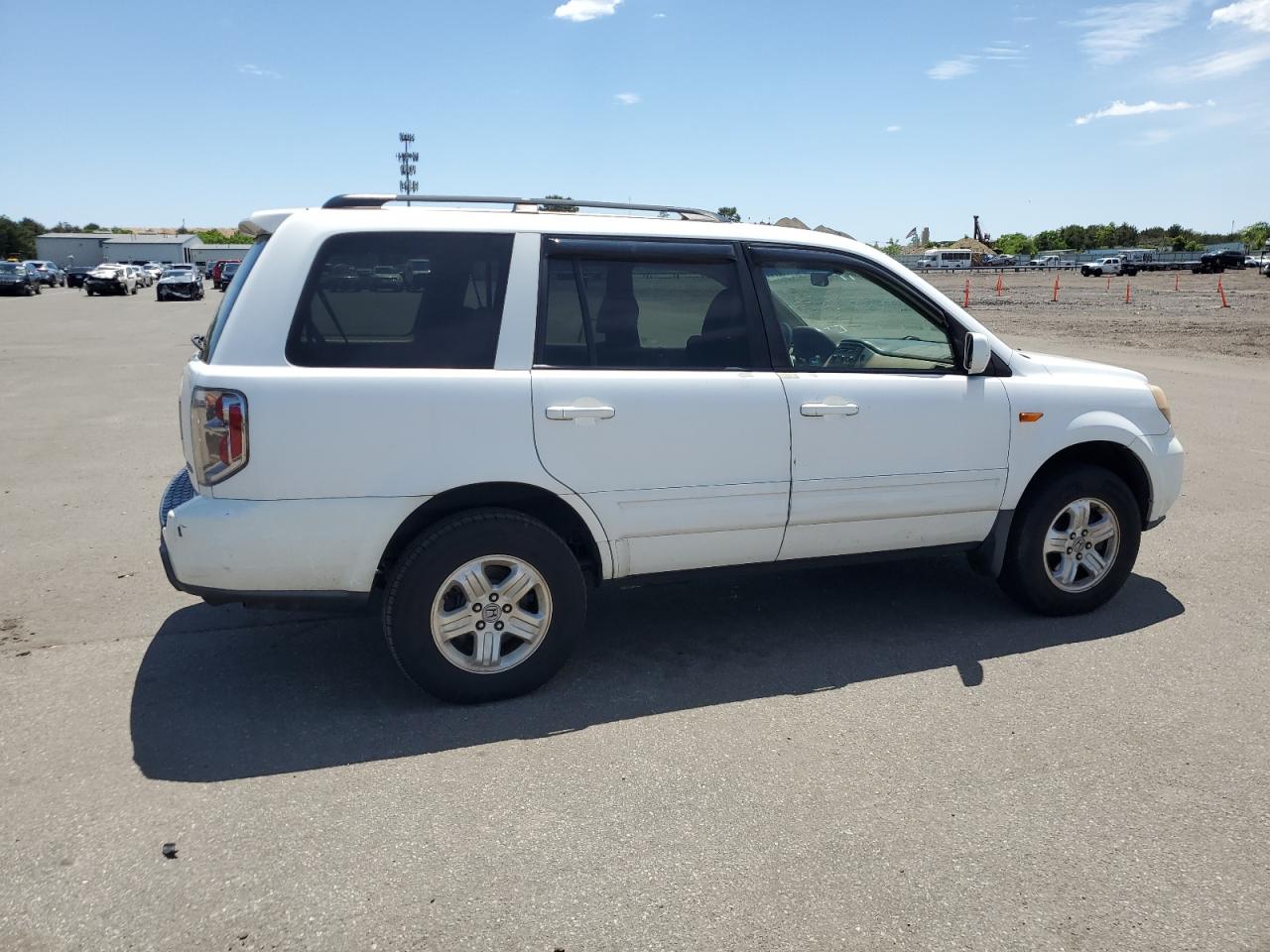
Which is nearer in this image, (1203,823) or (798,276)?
(1203,823)

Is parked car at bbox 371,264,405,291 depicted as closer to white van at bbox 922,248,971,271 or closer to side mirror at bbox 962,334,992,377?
side mirror at bbox 962,334,992,377

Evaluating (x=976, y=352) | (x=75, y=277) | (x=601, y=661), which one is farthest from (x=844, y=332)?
(x=75, y=277)

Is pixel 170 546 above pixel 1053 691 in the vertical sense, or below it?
above

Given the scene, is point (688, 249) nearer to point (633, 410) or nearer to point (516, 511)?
point (633, 410)

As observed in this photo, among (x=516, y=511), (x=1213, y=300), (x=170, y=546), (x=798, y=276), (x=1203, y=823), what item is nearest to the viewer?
(x=1203, y=823)

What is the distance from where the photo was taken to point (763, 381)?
4375 millimetres

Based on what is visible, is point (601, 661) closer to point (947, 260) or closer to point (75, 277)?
point (75, 277)

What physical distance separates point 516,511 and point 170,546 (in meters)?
1.32

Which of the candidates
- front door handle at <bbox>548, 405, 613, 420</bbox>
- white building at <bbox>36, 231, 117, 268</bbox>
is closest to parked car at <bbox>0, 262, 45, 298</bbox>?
front door handle at <bbox>548, 405, 613, 420</bbox>

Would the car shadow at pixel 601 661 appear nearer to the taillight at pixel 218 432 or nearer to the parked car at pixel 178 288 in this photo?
the taillight at pixel 218 432

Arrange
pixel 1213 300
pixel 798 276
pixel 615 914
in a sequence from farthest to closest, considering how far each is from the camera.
→ pixel 1213 300 < pixel 798 276 < pixel 615 914

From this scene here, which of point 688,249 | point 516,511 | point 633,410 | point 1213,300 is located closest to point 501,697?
point 516,511

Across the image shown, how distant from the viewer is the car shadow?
12.5 ft

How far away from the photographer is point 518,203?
4.44 meters
